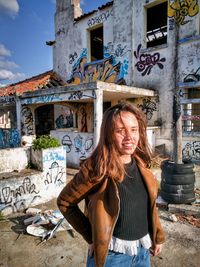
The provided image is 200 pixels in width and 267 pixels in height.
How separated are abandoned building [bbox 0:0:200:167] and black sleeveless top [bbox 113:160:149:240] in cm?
580

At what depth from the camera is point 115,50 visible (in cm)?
1121

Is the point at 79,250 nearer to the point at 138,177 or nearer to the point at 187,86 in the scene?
Answer: the point at 138,177

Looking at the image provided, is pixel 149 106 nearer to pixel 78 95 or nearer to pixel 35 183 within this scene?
pixel 78 95

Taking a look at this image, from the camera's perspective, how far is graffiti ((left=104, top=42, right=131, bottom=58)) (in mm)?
10898

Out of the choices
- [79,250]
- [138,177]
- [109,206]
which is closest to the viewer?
[109,206]

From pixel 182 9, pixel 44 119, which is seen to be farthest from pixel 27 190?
pixel 44 119

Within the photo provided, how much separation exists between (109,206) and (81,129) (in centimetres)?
1141

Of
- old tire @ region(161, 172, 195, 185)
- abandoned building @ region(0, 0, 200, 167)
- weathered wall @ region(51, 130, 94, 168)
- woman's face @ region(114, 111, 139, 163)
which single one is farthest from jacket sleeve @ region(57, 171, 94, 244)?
weathered wall @ region(51, 130, 94, 168)

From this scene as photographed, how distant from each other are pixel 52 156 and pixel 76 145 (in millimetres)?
3341

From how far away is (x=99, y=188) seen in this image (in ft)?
5.10

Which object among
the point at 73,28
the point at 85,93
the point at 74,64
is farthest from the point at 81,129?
the point at 73,28

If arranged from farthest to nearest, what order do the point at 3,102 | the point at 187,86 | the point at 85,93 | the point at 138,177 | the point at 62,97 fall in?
the point at 3,102
the point at 187,86
the point at 62,97
the point at 85,93
the point at 138,177

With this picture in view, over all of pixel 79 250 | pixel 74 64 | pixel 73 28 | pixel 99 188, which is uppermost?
pixel 73 28

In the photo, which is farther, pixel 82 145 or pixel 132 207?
pixel 82 145
